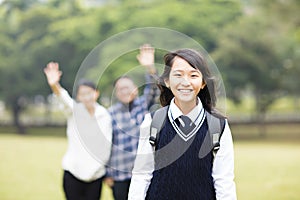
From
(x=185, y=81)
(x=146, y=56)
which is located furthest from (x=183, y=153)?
(x=146, y=56)

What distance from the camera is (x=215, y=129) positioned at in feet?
4.38

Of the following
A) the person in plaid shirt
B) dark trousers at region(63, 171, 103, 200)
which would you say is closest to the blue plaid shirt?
the person in plaid shirt

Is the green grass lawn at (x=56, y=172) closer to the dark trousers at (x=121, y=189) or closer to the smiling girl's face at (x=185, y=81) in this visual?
the dark trousers at (x=121, y=189)

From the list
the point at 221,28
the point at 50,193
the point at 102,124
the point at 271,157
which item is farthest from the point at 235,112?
the point at 102,124

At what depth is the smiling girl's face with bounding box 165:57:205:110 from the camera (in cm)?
134

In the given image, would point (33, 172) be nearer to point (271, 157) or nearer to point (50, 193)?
point (50, 193)

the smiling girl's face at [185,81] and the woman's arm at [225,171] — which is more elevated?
the smiling girl's face at [185,81]

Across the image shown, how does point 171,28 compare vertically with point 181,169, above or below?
above


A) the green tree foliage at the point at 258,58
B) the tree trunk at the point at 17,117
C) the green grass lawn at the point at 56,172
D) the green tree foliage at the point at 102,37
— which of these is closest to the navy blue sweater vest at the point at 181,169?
the green grass lawn at the point at 56,172

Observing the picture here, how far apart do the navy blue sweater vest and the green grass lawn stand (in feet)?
12.8

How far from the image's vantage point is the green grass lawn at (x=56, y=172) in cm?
545

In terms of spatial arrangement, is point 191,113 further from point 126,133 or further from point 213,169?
→ point 126,133

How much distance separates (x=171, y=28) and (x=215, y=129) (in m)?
10.5

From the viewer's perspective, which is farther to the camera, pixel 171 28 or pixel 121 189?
pixel 171 28
